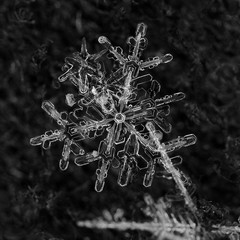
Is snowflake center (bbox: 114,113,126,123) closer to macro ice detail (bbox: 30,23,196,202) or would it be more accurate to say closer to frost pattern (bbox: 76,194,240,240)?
macro ice detail (bbox: 30,23,196,202)

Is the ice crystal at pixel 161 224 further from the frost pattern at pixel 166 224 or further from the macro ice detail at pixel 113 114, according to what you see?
the macro ice detail at pixel 113 114

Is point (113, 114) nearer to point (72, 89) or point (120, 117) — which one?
point (120, 117)

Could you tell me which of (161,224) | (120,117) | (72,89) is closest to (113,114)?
(120,117)

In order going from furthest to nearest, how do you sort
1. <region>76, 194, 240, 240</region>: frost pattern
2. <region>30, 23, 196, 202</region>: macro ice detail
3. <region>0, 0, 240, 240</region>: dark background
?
<region>0, 0, 240, 240</region>: dark background → <region>76, 194, 240, 240</region>: frost pattern → <region>30, 23, 196, 202</region>: macro ice detail

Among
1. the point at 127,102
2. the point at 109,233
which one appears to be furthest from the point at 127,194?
the point at 127,102

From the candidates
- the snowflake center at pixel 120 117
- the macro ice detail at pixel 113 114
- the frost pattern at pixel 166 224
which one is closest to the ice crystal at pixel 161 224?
the frost pattern at pixel 166 224

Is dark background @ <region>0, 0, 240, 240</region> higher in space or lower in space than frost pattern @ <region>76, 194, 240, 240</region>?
higher

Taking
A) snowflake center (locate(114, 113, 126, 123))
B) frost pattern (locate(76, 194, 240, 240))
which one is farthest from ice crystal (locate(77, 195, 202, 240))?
snowflake center (locate(114, 113, 126, 123))

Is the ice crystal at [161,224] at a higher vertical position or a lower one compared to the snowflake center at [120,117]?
lower

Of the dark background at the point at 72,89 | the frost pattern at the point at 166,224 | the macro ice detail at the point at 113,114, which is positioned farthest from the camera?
the dark background at the point at 72,89

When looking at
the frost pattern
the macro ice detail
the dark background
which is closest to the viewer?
the macro ice detail
